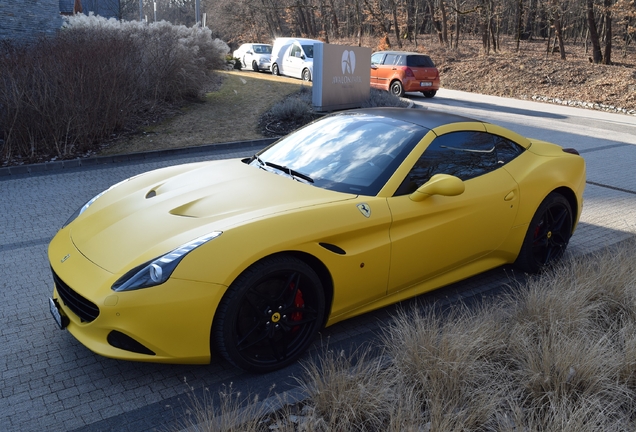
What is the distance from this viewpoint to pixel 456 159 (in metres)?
4.49

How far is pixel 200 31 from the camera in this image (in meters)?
19.5

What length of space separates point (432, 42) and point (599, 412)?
142 ft

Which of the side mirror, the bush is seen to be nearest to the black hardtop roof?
the side mirror

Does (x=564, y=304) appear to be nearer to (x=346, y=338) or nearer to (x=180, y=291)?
(x=346, y=338)

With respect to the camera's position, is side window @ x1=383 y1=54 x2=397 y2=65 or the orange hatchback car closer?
the orange hatchback car

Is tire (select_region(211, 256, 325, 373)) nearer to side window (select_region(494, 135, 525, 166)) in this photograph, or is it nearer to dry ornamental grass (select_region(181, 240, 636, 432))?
dry ornamental grass (select_region(181, 240, 636, 432))

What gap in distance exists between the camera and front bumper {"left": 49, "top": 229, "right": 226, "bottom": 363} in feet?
9.96

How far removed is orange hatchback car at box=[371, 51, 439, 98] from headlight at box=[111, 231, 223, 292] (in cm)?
1891

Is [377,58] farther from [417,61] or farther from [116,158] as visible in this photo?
[116,158]

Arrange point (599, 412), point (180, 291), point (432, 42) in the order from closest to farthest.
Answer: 1. point (599, 412)
2. point (180, 291)
3. point (432, 42)

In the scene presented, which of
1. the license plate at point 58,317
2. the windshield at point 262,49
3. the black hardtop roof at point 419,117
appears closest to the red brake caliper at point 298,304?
the license plate at point 58,317

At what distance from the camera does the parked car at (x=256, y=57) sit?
27.7 metres

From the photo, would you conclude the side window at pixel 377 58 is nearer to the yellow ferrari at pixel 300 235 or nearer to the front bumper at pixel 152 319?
the yellow ferrari at pixel 300 235

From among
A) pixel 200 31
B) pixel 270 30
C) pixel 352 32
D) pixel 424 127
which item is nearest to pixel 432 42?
pixel 352 32
